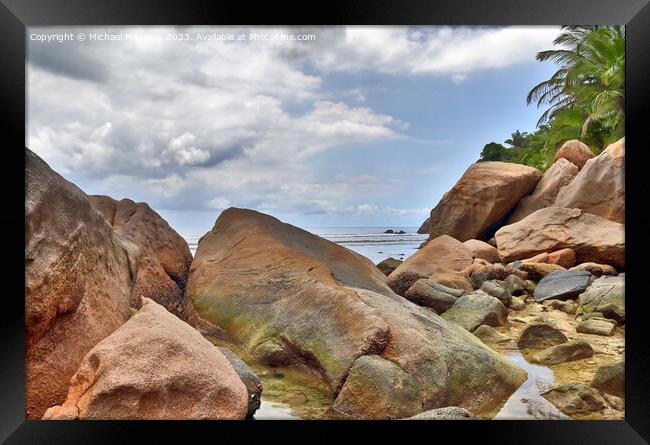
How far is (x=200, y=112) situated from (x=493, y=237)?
4.36 m

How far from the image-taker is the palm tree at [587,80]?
4098 mm

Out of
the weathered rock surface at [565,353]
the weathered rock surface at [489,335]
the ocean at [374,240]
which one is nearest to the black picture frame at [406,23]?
the weathered rock surface at [565,353]

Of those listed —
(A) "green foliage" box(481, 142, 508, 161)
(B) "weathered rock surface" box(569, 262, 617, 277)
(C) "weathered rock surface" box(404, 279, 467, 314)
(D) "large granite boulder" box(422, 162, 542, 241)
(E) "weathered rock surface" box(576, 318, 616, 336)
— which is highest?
(A) "green foliage" box(481, 142, 508, 161)

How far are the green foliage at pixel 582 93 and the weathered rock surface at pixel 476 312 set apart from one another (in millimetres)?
1506

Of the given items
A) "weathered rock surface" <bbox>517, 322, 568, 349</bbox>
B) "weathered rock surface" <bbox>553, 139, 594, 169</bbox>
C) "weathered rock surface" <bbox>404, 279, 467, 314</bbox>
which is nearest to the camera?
"weathered rock surface" <bbox>517, 322, 568, 349</bbox>

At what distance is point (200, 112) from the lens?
4.00 m

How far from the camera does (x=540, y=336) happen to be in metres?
4.29

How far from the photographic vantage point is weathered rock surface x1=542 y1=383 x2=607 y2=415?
3.66 m

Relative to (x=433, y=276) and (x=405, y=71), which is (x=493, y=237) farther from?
(x=405, y=71)

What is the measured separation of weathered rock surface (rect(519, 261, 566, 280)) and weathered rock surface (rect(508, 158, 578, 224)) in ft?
3.09

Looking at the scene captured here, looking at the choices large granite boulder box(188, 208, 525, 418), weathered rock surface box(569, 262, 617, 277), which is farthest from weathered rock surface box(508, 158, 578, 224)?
large granite boulder box(188, 208, 525, 418)

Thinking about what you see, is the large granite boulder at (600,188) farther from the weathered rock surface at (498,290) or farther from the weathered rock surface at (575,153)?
the weathered rock surface at (498,290)

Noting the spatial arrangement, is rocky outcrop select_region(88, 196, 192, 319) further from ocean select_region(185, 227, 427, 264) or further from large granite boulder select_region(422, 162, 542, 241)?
large granite boulder select_region(422, 162, 542, 241)

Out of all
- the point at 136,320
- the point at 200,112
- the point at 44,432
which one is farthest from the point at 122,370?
the point at 200,112
